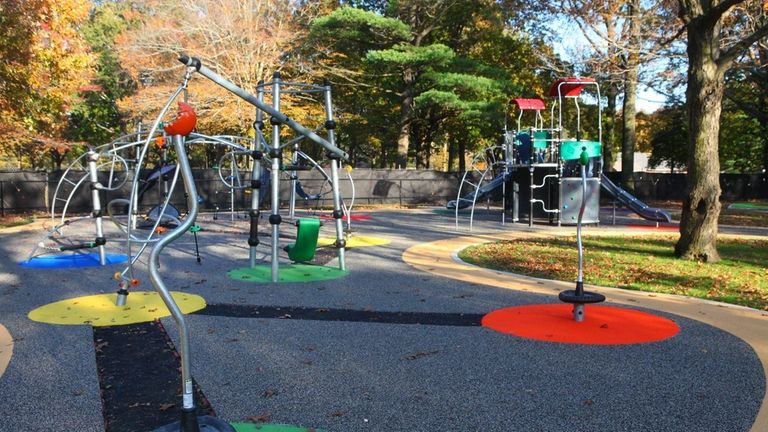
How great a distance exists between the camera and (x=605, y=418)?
372 cm

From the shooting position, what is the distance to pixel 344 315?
6488mm

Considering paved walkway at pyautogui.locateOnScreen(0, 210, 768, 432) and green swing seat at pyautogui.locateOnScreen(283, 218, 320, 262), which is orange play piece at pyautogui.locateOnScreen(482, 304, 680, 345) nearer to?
paved walkway at pyautogui.locateOnScreen(0, 210, 768, 432)

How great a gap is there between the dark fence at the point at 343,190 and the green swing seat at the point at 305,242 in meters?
6.72

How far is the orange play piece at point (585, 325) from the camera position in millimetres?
5562

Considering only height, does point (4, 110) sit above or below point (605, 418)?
above

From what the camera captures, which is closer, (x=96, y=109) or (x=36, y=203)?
(x=36, y=203)

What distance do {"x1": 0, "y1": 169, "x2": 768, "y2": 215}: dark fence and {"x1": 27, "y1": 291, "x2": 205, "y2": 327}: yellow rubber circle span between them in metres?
8.92

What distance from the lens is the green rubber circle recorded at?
8727mm

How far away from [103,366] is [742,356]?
17.1 ft

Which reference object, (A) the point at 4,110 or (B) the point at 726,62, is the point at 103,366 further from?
(A) the point at 4,110

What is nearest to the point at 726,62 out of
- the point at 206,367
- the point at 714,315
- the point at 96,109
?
the point at 714,315

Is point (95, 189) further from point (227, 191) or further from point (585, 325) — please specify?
point (227, 191)

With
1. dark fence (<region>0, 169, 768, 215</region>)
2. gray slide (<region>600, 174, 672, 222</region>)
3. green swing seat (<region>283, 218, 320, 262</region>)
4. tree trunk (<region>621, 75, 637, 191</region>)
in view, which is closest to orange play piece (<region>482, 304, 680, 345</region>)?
green swing seat (<region>283, 218, 320, 262</region>)

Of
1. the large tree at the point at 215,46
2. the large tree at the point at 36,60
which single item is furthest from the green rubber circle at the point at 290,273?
the large tree at the point at 215,46
